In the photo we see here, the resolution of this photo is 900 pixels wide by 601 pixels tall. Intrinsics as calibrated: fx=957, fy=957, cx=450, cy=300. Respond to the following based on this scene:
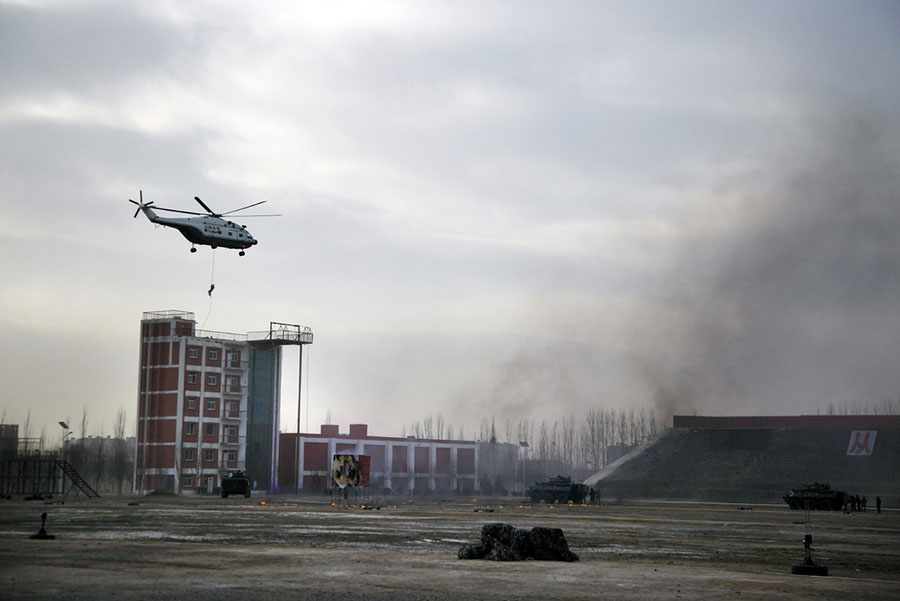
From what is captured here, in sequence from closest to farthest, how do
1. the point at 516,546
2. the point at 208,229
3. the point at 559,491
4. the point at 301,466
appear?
1. the point at 516,546
2. the point at 208,229
3. the point at 559,491
4. the point at 301,466

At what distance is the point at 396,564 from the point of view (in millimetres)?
22625

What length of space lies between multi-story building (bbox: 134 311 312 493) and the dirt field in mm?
66245

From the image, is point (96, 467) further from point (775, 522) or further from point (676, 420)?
point (775, 522)

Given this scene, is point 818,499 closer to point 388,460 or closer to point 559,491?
point 559,491

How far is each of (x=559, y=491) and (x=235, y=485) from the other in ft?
91.5

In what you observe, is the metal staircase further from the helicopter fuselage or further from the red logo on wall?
the red logo on wall

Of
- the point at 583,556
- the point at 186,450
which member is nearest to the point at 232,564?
the point at 583,556

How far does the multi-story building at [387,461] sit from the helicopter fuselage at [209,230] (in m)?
55.7

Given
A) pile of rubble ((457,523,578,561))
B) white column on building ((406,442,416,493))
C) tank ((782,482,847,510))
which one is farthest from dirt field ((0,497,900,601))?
white column on building ((406,442,416,493))

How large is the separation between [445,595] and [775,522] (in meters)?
36.3

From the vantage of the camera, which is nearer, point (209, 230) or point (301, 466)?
point (209, 230)

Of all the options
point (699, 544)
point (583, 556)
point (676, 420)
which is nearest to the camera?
point (583, 556)

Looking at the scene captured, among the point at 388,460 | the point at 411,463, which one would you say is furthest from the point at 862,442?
the point at 388,460

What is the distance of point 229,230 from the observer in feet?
196
